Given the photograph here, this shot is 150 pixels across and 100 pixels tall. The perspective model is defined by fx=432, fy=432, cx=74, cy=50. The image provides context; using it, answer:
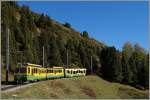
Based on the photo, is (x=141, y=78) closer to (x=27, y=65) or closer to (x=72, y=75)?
(x=72, y=75)

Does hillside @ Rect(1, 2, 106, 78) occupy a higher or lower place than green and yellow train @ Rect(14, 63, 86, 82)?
higher

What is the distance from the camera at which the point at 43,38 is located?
94.3 metres

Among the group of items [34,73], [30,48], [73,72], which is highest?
[30,48]

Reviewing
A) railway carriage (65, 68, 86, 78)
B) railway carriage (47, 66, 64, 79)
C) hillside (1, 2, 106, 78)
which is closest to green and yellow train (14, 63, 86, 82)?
railway carriage (47, 66, 64, 79)

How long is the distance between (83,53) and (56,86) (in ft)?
200

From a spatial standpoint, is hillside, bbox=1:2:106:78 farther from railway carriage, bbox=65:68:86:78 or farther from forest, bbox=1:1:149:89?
railway carriage, bbox=65:68:86:78

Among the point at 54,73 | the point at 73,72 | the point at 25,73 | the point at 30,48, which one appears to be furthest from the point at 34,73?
the point at 30,48

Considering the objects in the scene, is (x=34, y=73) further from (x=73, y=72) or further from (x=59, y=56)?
(x=59, y=56)

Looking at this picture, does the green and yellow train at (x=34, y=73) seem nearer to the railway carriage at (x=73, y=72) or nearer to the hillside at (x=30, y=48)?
the railway carriage at (x=73, y=72)

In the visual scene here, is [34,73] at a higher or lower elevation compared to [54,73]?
higher

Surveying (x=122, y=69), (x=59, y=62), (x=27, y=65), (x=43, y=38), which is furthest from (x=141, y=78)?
(x=27, y=65)

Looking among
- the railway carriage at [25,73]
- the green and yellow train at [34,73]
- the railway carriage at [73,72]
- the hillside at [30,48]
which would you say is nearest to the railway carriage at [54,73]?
the green and yellow train at [34,73]

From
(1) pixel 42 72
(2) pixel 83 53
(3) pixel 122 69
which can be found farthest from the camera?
(2) pixel 83 53

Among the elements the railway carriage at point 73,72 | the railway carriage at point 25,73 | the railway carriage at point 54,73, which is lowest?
the railway carriage at point 73,72
